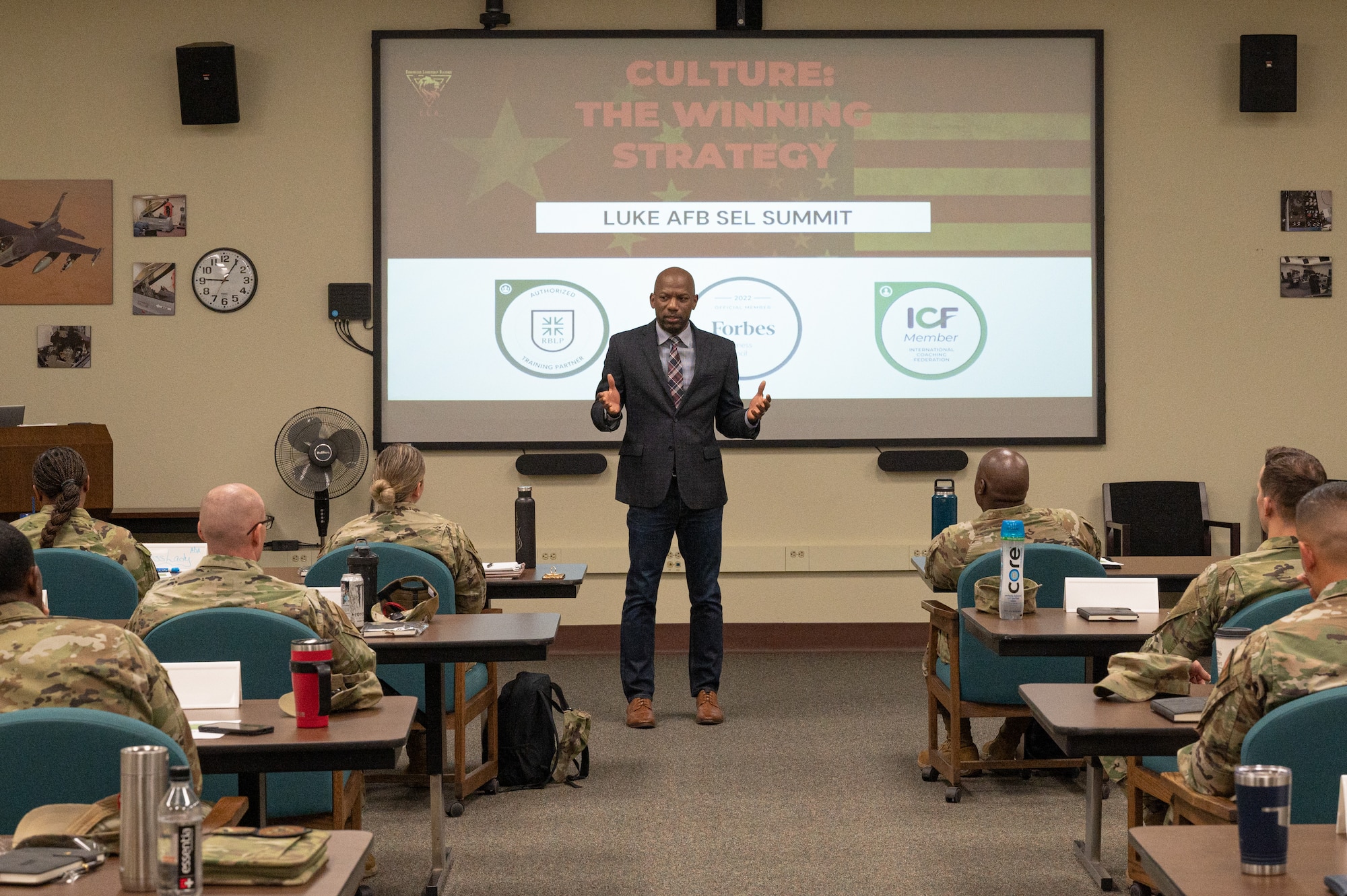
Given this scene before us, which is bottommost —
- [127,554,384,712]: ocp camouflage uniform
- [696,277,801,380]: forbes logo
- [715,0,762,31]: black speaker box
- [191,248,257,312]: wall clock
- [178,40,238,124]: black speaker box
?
[127,554,384,712]: ocp camouflage uniform

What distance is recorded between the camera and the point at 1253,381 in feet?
21.3

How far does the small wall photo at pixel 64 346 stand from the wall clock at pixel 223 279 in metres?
0.61

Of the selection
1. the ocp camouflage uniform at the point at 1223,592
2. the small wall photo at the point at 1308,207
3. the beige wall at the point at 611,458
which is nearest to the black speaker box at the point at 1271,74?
the beige wall at the point at 611,458

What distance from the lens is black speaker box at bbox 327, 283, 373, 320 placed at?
6363mm

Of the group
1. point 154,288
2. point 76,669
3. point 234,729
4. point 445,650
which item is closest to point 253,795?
point 234,729

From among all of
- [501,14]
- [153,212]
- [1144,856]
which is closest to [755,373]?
A: [501,14]

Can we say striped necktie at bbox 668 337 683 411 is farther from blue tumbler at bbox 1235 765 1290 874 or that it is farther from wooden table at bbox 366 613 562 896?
blue tumbler at bbox 1235 765 1290 874

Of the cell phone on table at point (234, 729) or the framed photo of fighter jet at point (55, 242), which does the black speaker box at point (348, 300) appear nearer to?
the framed photo of fighter jet at point (55, 242)

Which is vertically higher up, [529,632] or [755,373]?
[755,373]

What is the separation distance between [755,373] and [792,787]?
279cm

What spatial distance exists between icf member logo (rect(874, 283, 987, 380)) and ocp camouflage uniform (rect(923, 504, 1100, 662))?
2.50 m

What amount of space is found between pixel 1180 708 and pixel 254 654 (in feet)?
5.90

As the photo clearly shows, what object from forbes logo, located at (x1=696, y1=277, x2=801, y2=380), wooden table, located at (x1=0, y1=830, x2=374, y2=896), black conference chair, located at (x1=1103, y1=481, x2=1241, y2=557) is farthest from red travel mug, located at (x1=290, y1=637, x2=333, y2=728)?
black conference chair, located at (x1=1103, y1=481, x2=1241, y2=557)

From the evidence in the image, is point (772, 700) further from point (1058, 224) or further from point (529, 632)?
point (1058, 224)
